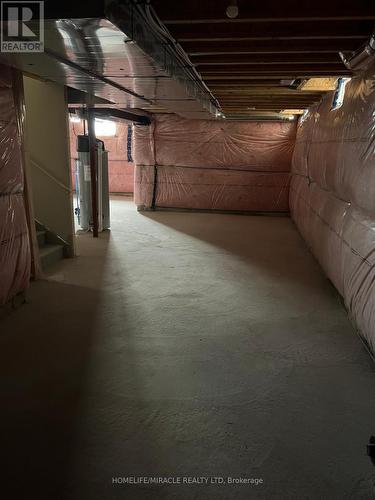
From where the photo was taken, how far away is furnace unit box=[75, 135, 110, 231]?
5145 mm

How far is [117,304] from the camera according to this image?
3.00 m

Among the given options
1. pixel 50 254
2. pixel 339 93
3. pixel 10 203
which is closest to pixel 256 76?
pixel 339 93

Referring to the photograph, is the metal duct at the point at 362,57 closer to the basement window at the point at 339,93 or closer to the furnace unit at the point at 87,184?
the basement window at the point at 339,93

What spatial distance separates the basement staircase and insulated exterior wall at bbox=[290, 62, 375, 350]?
A: 283 cm

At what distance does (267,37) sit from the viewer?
2.43 m

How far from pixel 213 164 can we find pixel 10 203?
512 centimetres

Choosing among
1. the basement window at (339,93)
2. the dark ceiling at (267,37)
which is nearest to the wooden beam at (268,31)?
the dark ceiling at (267,37)

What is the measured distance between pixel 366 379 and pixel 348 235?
3.81 ft

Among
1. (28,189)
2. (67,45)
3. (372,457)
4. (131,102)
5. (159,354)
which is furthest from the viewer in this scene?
(131,102)

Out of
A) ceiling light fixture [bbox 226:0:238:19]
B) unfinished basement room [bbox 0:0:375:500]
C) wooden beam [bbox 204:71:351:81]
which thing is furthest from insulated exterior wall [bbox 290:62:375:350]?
ceiling light fixture [bbox 226:0:238:19]

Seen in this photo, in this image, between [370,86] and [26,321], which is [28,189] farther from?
[370,86]

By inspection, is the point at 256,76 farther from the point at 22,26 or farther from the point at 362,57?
the point at 22,26

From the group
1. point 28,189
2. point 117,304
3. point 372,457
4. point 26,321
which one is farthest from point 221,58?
point 372,457

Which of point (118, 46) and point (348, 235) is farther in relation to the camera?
point (348, 235)
